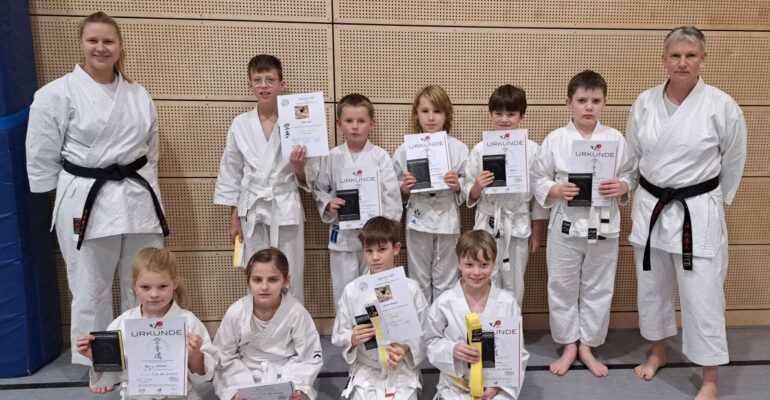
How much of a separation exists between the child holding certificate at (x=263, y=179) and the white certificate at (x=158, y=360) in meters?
0.99

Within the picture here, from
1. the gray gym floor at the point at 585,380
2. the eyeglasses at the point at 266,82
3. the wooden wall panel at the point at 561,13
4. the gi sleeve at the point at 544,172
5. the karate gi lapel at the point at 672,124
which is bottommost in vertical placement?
the gray gym floor at the point at 585,380

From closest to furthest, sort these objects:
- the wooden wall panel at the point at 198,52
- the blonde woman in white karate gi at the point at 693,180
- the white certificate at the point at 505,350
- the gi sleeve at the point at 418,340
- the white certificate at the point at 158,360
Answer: the white certificate at the point at 158,360, the white certificate at the point at 505,350, the gi sleeve at the point at 418,340, the blonde woman in white karate gi at the point at 693,180, the wooden wall panel at the point at 198,52

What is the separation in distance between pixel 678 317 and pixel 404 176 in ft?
7.92

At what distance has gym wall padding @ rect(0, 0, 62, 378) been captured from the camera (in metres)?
3.03

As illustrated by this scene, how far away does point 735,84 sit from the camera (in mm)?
3768

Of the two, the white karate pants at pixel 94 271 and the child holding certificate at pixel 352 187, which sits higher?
the child holding certificate at pixel 352 187

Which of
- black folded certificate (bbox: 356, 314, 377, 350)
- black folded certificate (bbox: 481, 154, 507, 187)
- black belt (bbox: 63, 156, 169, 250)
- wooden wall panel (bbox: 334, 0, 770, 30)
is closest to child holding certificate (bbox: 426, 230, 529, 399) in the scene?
black folded certificate (bbox: 356, 314, 377, 350)

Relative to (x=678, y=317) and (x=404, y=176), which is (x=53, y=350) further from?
(x=678, y=317)

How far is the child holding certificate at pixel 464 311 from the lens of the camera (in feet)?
8.43

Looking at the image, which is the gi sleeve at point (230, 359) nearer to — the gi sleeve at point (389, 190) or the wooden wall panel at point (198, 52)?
the gi sleeve at point (389, 190)

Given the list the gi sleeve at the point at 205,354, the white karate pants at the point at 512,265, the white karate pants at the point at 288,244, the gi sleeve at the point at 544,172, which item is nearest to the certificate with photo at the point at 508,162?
the gi sleeve at the point at 544,172

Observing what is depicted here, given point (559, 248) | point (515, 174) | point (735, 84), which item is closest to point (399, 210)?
point (515, 174)

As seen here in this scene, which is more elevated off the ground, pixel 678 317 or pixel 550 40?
pixel 550 40

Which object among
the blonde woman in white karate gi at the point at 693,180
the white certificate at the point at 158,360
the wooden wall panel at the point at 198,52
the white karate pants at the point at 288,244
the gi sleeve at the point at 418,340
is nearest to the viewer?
the white certificate at the point at 158,360
